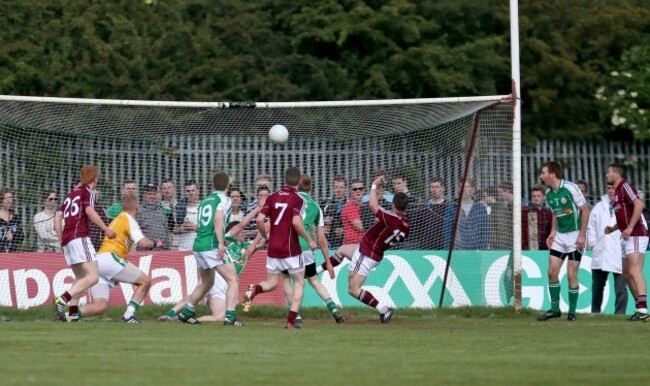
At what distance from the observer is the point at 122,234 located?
18578mm

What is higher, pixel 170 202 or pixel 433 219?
pixel 170 202

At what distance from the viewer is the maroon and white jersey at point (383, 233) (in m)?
18.6

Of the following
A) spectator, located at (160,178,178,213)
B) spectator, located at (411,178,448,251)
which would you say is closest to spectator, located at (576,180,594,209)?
spectator, located at (411,178,448,251)

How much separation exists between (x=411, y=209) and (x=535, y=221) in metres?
2.50

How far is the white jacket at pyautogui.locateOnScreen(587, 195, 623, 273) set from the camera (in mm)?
21906

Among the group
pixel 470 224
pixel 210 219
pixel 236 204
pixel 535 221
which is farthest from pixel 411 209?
pixel 210 219

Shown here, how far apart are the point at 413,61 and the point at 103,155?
37.9 ft

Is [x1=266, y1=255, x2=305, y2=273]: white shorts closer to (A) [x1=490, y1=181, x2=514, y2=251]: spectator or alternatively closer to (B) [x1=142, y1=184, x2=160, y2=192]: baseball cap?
(B) [x1=142, y1=184, x2=160, y2=192]: baseball cap

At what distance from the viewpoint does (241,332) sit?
1608 centimetres

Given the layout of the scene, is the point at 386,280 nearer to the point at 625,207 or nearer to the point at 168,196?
the point at 168,196

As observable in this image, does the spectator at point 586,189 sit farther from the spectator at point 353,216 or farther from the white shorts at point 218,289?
the white shorts at point 218,289

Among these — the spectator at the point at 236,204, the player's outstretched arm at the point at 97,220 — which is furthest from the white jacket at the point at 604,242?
the player's outstretched arm at the point at 97,220

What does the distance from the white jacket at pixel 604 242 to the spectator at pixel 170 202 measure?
21.6 ft

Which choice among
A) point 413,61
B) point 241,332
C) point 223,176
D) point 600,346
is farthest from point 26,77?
point 600,346
